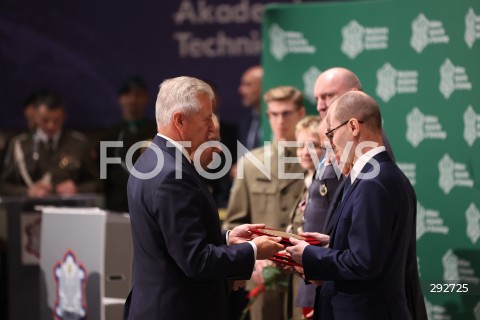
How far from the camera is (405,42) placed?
604cm

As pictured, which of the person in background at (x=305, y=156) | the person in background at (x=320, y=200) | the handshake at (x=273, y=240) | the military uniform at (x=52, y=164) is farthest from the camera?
the military uniform at (x=52, y=164)

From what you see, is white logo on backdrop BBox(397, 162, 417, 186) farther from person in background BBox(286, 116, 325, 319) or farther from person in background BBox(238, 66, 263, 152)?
person in background BBox(238, 66, 263, 152)

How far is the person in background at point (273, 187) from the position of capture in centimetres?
581

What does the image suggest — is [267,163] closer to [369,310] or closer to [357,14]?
[357,14]

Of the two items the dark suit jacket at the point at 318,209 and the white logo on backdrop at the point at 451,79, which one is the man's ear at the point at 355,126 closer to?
the dark suit jacket at the point at 318,209

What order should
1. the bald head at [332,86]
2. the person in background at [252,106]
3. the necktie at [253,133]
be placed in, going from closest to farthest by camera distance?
the bald head at [332,86], the person in background at [252,106], the necktie at [253,133]

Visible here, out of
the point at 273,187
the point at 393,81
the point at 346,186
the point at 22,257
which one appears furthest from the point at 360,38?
the point at 22,257

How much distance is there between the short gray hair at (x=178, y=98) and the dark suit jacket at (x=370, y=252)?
0.78 metres

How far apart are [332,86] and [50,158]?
12.6ft

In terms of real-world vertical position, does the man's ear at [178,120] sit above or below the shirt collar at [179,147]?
above

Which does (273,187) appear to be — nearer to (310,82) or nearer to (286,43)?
(310,82)

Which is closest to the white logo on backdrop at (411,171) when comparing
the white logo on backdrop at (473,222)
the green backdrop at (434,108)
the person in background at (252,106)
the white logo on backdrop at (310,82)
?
the green backdrop at (434,108)

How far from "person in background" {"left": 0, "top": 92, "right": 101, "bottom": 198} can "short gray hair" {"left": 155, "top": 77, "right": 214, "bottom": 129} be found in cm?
405

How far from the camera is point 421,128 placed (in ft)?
19.5
